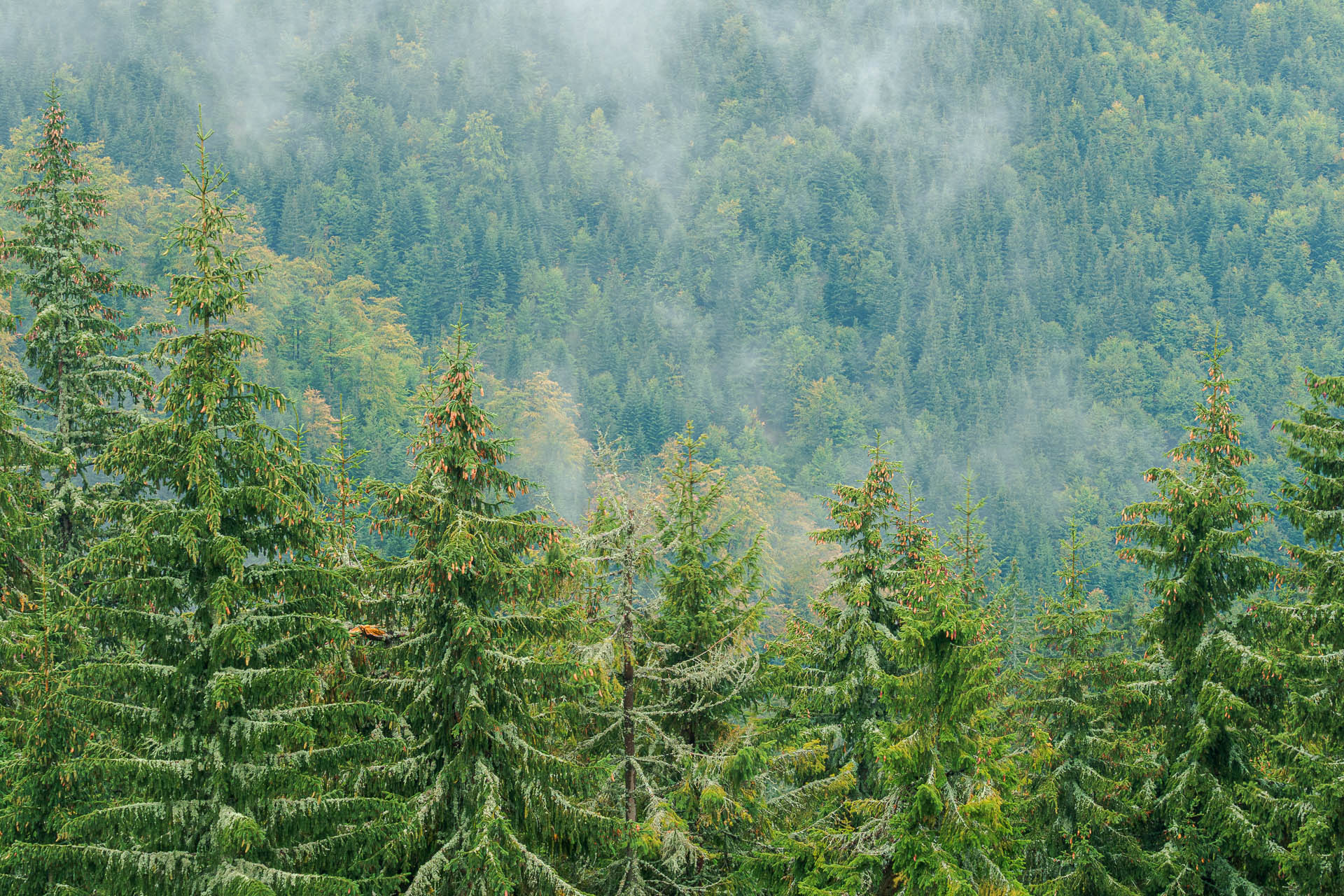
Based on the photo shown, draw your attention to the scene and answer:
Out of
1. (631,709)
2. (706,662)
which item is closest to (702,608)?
(706,662)

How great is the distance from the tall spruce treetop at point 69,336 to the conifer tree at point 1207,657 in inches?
761

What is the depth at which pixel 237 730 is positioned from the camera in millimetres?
12047

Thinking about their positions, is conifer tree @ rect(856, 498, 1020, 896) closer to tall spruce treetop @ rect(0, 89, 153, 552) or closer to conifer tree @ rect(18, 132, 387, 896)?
conifer tree @ rect(18, 132, 387, 896)

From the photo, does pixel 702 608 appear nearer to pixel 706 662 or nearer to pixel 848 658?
pixel 706 662

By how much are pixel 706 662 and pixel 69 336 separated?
14387 mm

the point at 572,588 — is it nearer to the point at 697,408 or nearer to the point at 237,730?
the point at 237,730

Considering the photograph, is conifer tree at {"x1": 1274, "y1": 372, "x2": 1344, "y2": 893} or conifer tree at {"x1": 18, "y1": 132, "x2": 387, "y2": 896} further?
conifer tree at {"x1": 1274, "y1": 372, "x2": 1344, "y2": 893}

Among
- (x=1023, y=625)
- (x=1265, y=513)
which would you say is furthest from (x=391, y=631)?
(x=1023, y=625)

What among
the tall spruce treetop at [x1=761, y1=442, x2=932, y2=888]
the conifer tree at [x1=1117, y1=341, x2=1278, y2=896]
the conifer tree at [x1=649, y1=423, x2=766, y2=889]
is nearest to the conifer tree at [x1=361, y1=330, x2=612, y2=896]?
the conifer tree at [x1=649, y1=423, x2=766, y2=889]

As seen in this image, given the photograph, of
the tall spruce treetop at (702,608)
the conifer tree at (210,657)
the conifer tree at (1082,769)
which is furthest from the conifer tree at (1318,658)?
the conifer tree at (210,657)

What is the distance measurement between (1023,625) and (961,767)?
47.2 meters

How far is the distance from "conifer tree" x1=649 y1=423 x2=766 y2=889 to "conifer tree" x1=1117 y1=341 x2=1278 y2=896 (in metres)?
7.21

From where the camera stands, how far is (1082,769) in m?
21.6

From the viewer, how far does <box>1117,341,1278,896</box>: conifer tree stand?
1894 cm
